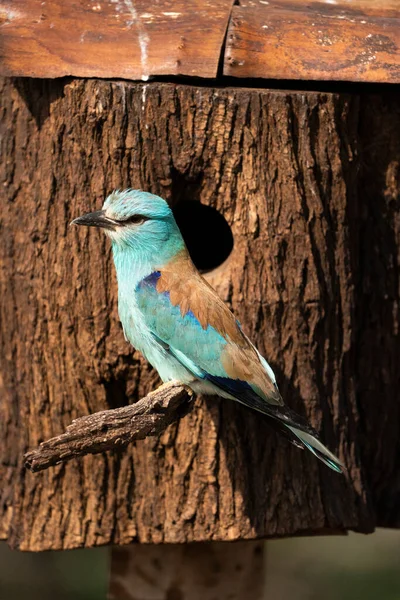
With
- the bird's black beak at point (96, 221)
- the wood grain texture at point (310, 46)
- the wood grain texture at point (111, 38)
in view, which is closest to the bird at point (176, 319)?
the bird's black beak at point (96, 221)

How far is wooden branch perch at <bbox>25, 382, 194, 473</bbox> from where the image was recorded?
4.35 meters

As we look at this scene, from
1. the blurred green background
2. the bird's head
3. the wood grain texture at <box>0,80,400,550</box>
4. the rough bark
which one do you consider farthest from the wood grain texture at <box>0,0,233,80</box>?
the blurred green background

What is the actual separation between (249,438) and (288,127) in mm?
1496

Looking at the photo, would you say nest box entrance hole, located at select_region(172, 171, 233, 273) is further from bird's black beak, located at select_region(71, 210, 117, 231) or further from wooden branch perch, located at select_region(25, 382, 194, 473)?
wooden branch perch, located at select_region(25, 382, 194, 473)

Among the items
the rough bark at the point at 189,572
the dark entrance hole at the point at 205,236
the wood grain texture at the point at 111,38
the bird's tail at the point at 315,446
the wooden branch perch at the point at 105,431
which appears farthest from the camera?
the dark entrance hole at the point at 205,236

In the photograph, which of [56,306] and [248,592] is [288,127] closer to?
[56,306]

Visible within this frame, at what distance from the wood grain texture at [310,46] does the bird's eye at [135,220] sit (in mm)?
787

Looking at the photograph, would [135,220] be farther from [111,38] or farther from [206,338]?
[111,38]

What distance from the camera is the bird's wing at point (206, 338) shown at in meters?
4.95

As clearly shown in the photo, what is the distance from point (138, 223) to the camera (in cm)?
511

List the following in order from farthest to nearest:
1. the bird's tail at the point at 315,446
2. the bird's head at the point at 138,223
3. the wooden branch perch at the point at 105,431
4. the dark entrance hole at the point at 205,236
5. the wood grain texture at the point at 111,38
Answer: the dark entrance hole at the point at 205,236 < the wood grain texture at the point at 111,38 < the bird's head at the point at 138,223 < the bird's tail at the point at 315,446 < the wooden branch perch at the point at 105,431

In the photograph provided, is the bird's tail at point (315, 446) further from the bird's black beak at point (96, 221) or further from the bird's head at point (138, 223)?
the bird's black beak at point (96, 221)

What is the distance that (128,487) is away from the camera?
5.65 meters

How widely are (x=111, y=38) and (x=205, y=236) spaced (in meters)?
1.45
